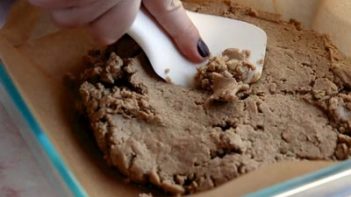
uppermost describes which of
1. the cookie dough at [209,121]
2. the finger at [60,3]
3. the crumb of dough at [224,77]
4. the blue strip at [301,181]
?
the finger at [60,3]

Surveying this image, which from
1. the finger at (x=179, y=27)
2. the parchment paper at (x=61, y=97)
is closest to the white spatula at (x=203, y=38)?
the finger at (x=179, y=27)

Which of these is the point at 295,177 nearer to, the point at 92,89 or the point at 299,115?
the point at 299,115

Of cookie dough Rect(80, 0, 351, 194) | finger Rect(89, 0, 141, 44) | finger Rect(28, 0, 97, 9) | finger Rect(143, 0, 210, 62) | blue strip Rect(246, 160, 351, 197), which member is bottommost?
cookie dough Rect(80, 0, 351, 194)

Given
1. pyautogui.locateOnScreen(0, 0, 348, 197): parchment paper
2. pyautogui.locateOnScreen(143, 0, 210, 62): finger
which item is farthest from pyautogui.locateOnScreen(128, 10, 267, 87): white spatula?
pyautogui.locateOnScreen(0, 0, 348, 197): parchment paper

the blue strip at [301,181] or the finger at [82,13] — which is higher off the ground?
the finger at [82,13]

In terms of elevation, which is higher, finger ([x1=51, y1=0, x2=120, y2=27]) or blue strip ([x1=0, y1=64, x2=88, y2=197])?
finger ([x1=51, y1=0, x2=120, y2=27])

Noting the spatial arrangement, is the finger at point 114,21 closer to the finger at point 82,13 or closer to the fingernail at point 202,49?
the finger at point 82,13

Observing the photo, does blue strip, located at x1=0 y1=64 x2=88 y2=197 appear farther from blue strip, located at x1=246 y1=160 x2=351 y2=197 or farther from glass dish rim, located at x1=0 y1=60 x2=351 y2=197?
blue strip, located at x1=246 y1=160 x2=351 y2=197

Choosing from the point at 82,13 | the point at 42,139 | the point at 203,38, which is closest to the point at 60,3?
the point at 82,13
